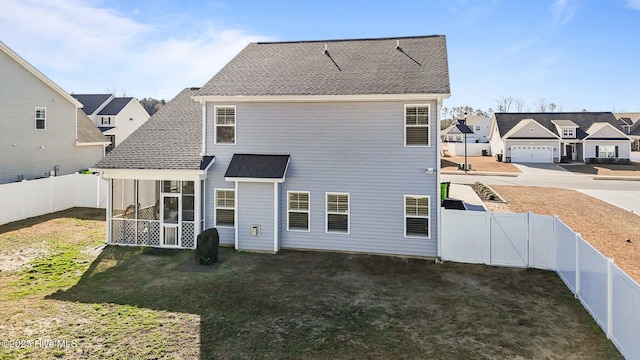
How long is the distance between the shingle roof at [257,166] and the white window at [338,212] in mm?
2123

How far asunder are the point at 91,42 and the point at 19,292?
11938 millimetres

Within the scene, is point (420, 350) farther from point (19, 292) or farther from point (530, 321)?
point (19, 292)

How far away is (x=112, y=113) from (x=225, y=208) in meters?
36.1

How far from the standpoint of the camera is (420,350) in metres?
7.00

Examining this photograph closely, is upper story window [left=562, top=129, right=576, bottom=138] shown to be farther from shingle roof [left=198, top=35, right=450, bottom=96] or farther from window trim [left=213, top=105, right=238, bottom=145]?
window trim [left=213, top=105, right=238, bottom=145]

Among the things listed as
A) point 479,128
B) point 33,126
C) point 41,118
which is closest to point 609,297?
point 33,126

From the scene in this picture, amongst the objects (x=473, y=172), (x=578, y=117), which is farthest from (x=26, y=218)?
(x=578, y=117)

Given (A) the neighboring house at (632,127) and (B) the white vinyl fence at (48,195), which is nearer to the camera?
(B) the white vinyl fence at (48,195)

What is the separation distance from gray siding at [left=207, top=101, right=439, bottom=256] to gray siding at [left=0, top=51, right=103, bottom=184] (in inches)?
581

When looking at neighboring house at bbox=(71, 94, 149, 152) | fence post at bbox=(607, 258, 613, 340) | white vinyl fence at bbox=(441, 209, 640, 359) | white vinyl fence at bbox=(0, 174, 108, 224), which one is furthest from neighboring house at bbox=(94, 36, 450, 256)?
neighboring house at bbox=(71, 94, 149, 152)

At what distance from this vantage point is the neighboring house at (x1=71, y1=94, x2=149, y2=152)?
1660 inches

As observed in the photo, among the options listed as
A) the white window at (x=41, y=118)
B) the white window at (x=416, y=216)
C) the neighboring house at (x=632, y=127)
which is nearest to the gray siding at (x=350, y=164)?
the white window at (x=416, y=216)

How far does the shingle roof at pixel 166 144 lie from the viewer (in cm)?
1423

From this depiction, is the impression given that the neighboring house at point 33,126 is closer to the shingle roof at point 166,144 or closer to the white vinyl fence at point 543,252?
the shingle roof at point 166,144
